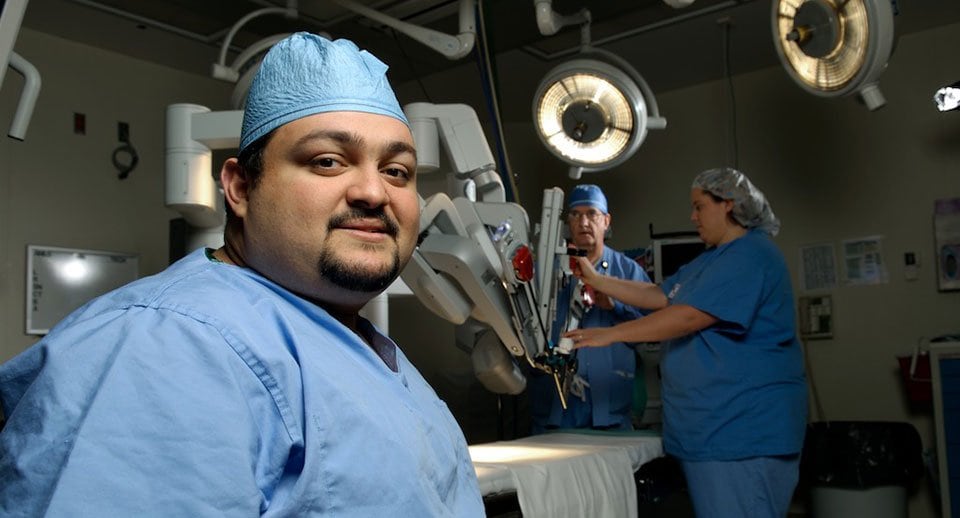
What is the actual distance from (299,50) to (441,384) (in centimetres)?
357

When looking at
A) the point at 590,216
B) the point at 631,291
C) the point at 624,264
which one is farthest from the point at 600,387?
the point at 590,216

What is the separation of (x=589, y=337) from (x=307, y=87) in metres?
1.83

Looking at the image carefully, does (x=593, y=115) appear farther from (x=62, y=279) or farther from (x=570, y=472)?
(x=62, y=279)

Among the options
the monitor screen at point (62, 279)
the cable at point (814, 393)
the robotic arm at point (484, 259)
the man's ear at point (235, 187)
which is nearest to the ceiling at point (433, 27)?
the robotic arm at point (484, 259)

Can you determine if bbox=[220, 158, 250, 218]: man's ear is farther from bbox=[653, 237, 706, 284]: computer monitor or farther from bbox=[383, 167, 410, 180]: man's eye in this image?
bbox=[653, 237, 706, 284]: computer monitor

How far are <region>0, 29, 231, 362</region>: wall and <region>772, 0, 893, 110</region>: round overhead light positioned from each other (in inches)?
107

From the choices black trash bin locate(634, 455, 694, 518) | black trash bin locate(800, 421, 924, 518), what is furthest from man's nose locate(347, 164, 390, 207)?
black trash bin locate(800, 421, 924, 518)

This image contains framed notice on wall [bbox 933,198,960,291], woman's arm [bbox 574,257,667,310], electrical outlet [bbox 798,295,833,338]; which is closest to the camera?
woman's arm [bbox 574,257,667,310]

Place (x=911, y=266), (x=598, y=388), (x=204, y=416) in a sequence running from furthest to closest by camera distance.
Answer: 1. (x=911, y=266)
2. (x=598, y=388)
3. (x=204, y=416)

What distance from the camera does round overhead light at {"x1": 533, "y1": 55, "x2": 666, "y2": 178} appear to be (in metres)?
2.78

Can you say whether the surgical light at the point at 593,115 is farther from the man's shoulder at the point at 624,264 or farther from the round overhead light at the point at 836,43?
the man's shoulder at the point at 624,264

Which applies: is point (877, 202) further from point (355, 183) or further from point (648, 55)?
point (355, 183)

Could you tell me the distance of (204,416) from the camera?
28.4 inches

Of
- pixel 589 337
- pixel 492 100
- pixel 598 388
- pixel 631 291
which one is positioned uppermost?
pixel 492 100
